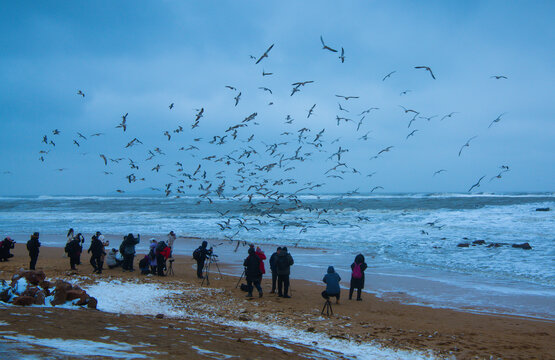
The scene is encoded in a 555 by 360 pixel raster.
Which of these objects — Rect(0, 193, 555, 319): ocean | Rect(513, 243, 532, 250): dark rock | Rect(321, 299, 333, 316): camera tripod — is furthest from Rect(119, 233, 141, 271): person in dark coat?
Rect(513, 243, 532, 250): dark rock

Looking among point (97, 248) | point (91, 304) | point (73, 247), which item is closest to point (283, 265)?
point (91, 304)

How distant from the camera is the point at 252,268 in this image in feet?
36.2

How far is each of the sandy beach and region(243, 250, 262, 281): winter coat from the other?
2.07 ft

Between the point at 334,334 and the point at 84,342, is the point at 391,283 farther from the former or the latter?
the point at 84,342

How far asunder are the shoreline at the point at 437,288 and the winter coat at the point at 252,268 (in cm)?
325

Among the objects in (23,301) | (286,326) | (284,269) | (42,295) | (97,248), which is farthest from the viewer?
(97,248)

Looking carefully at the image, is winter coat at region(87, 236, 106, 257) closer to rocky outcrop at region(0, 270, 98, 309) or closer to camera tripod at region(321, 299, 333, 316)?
rocky outcrop at region(0, 270, 98, 309)

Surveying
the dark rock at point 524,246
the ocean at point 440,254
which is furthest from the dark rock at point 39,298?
the dark rock at point 524,246

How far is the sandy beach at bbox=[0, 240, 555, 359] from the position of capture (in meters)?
6.03

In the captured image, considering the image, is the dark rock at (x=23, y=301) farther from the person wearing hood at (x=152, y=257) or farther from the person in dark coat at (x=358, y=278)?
the person in dark coat at (x=358, y=278)

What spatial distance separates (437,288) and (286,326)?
22.1 ft

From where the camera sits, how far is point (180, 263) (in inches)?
665

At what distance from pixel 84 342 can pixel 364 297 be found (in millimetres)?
7848

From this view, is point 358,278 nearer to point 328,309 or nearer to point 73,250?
point 328,309
